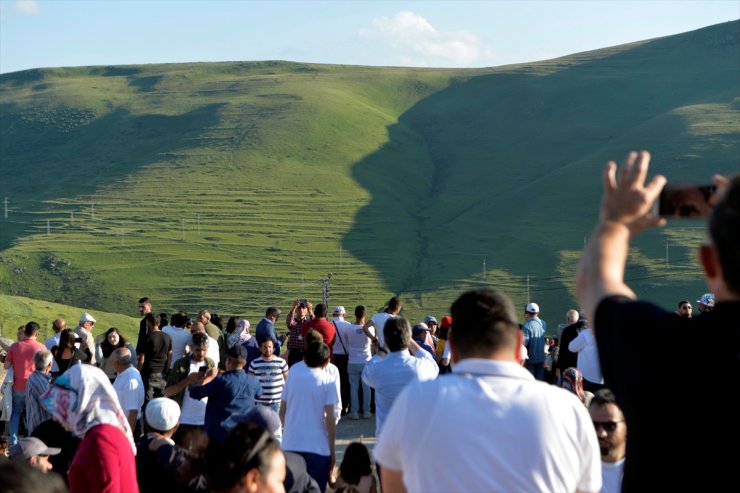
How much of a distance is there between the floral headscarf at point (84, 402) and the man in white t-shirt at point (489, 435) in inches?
92.9

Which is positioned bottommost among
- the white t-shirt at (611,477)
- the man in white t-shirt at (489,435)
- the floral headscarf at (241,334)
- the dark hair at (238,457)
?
the floral headscarf at (241,334)

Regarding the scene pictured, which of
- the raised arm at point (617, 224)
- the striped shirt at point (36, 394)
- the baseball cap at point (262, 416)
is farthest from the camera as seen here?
the striped shirt at point (36, 394)

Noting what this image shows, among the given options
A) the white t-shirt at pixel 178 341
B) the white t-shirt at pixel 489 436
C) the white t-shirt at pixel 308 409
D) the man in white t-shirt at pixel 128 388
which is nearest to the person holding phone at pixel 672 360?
the white t-shirt at pixel 489 436

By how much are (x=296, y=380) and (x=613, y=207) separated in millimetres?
6134

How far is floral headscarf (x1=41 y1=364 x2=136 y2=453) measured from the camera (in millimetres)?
5297

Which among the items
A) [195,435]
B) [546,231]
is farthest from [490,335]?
[546,231]

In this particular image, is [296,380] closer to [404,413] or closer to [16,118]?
[404,413]

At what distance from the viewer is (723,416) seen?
95.9 inches

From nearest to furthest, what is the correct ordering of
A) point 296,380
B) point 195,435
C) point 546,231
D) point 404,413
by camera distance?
point 404,413
point 195,435
point 296,380
point 546,231

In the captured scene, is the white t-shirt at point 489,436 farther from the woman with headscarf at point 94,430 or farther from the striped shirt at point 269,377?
the striped shirt at point 269,377

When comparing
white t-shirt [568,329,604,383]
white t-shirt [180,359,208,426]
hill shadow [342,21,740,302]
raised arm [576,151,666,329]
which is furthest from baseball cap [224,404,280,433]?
hill shadow [342,21,740,302]

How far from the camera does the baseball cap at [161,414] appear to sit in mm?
6680

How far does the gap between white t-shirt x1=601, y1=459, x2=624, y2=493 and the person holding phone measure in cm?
319

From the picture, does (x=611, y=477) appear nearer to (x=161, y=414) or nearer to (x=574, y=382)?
(x=161, y=414)
